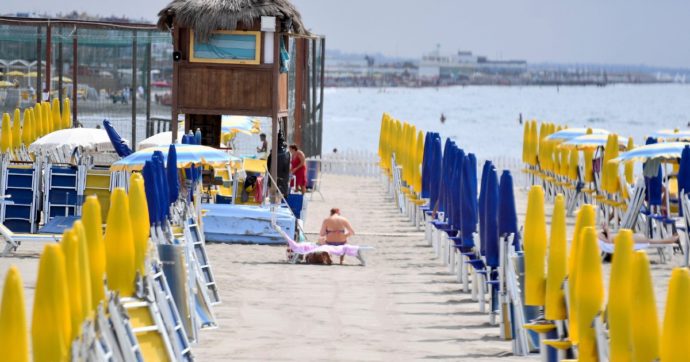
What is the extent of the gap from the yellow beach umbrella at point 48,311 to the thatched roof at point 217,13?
1401cm

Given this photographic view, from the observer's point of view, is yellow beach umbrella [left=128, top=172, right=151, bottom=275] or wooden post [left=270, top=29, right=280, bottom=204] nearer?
yellow beach umbrella [left=128, top=172, right=151, bottom=275]

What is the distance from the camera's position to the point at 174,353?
30.2 feet

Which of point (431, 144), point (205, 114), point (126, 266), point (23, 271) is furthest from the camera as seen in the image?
point (205, 114)

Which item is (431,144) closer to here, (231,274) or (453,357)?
(231,274)

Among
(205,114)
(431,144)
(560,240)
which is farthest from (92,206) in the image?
(205,114)

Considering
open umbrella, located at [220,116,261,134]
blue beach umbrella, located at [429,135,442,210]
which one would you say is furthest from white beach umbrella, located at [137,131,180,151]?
blue beach umbrella, located at [429,135,442,210]

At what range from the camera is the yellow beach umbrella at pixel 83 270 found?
22.8ft

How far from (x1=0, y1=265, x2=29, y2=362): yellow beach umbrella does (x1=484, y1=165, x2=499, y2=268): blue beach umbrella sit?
6.34 metres

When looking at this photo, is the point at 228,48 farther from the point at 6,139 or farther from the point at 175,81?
the point at 6,139

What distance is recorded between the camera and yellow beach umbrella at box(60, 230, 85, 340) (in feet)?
22.3

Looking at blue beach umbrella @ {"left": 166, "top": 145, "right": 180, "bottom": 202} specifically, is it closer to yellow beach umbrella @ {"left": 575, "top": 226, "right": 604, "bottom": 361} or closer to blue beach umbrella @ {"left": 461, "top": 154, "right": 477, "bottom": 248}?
blue beach umbrella @ {"left": 461, "top": 154, "right": 477, "bottom": 248}

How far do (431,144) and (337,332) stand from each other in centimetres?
740

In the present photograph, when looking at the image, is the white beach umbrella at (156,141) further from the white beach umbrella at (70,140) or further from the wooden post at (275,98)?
the wooden post at (275,98)

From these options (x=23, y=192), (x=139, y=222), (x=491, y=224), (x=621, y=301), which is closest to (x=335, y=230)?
(x=23, y=192)
